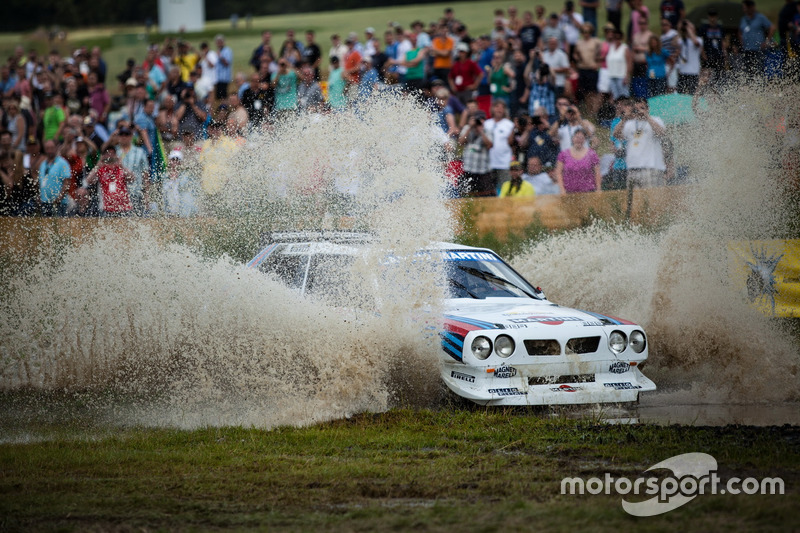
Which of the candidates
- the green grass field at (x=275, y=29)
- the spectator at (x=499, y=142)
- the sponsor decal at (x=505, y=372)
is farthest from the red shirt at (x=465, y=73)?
the green grass field at (x=275, y=29)

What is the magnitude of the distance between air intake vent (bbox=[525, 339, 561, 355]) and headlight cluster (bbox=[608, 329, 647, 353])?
507mm

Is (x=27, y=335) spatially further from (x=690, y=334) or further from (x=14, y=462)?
(x=690, y=334)

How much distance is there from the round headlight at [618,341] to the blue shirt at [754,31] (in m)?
8.24

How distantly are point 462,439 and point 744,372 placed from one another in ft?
11.2

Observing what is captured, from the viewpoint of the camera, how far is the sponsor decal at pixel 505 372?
7094 millimetres

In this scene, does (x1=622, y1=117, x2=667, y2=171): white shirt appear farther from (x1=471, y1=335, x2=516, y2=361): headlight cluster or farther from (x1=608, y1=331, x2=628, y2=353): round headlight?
(x1=471, y1=335, x2=516, y2=361): headlight cluster

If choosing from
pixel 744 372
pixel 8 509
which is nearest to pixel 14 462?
pixel 8 509

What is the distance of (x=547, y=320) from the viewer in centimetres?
745

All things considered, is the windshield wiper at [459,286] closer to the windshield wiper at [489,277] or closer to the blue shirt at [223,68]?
the windshield wiper at [489,277]

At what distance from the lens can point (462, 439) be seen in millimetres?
6344

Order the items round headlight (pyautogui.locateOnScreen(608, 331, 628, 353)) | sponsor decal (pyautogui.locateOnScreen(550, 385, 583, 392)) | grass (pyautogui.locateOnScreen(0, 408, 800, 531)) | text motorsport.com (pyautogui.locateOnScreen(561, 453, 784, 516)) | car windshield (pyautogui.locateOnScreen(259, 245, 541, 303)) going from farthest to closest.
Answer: car windshield (pyautogui.locateOnScreen(259, 245, 541, 303)), round headlight (pyautogui.locateOnScreen(608, 331, 628, 353)), sponsor decal (pyautogui.locateOnScreen(550, 385, 583, 392)), text motorsport.com (pyautogui.locateOnScreen(561, 453, 784, 516)), grass (pyautogui.locateOnScreen(0, 408, 800, 531))

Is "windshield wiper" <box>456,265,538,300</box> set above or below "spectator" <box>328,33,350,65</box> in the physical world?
below

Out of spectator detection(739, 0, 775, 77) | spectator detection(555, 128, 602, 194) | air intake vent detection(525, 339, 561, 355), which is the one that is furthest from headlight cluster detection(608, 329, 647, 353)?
spectator detection(739, 0, 775, 77)

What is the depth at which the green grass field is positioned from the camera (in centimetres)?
3441
